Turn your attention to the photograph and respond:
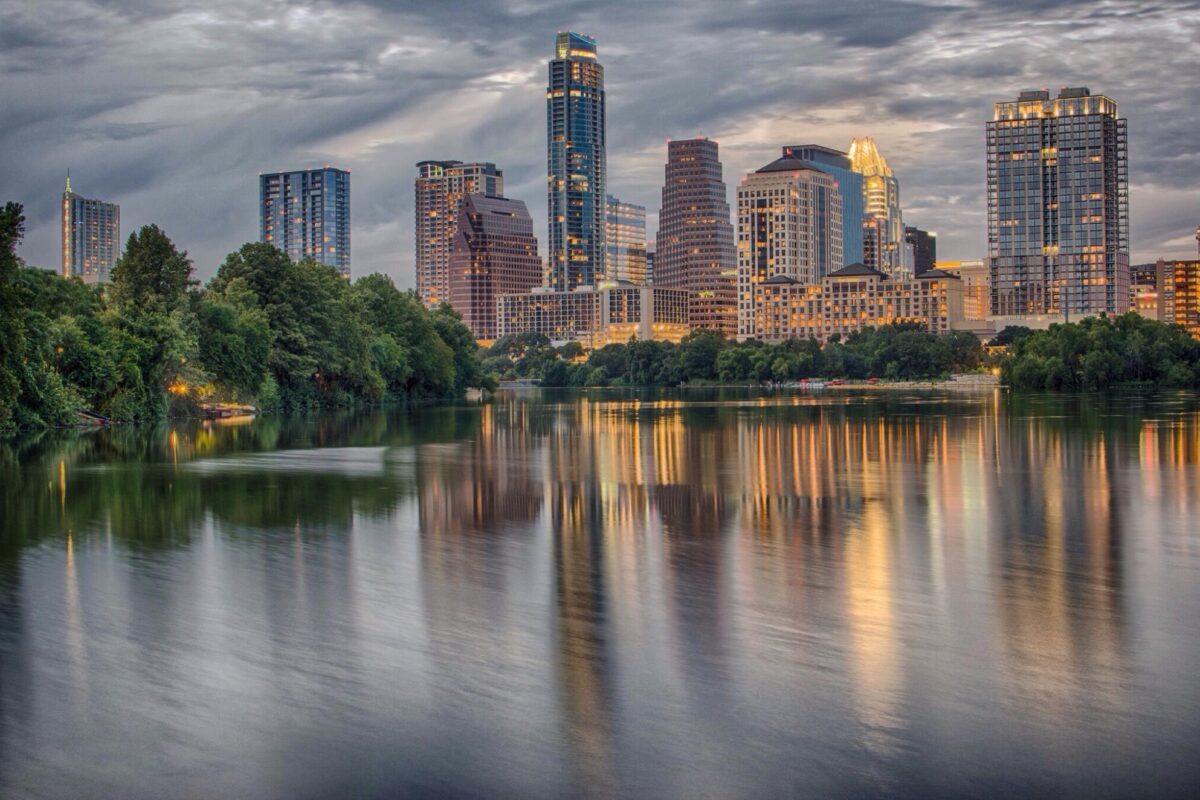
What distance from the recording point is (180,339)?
75.8 metres

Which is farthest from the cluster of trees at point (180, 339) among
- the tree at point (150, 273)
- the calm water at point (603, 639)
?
the calm water at point (603, 639)

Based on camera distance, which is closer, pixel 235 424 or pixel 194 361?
pixel 235 424

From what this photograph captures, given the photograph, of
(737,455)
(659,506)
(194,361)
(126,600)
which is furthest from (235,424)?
(126,600)

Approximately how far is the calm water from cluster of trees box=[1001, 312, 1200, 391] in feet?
364

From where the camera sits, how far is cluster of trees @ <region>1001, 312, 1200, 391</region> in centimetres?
13700

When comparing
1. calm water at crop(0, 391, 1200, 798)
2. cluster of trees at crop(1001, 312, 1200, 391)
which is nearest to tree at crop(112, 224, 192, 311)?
calm water at crop(0, 391, 1200, 798)

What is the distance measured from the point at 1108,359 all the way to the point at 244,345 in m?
96.6

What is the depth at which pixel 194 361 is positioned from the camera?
267ft

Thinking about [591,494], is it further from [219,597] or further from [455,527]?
[219,597]

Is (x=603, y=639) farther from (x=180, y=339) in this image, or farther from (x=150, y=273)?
(x=150, y=273)

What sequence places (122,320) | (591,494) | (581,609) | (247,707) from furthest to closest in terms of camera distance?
(122,320), (591,494), (581,609), (247,707)

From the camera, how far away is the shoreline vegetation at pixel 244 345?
63438mm

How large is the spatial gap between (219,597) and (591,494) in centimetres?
1446

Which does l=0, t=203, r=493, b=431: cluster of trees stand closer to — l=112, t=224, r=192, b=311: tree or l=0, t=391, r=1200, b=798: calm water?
l=112, t=224, r=192, b=311: tree
